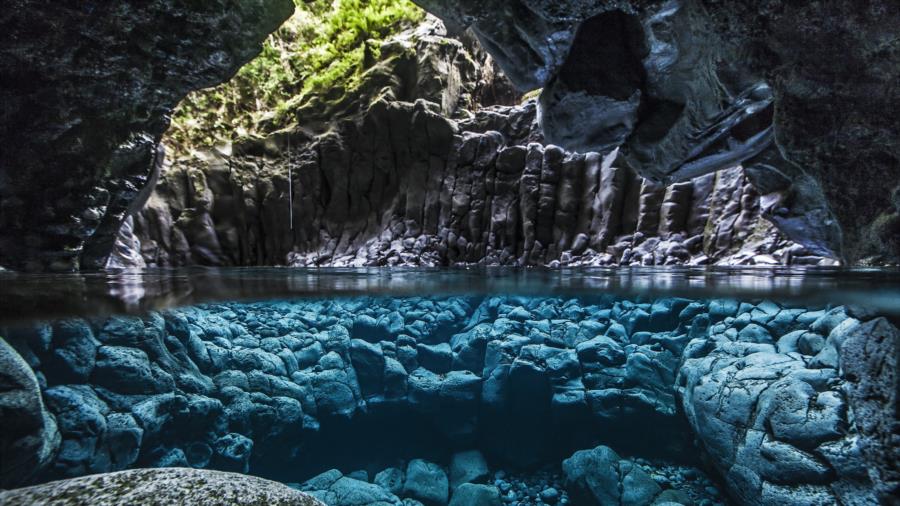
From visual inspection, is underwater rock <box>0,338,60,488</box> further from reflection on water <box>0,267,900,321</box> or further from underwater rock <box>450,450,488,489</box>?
underwater rock <box>450,450,488,489</box>

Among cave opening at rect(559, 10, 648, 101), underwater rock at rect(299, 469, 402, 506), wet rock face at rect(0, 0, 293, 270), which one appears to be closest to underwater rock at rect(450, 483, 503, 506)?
underwater rock at rect(299, 469, 402, 506)

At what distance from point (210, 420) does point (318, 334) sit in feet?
9.14

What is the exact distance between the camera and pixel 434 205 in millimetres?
16188

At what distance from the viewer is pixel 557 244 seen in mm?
14109

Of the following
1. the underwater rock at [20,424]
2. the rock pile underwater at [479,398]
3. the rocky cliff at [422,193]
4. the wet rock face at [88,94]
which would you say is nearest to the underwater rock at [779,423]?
the rock pile underwater at [479,398]

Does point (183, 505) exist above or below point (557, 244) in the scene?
below

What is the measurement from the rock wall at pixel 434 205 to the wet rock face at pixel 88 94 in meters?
7.39

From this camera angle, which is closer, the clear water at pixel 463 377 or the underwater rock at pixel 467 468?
the clear water at pixel 463 377

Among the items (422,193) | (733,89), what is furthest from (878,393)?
(422,193)

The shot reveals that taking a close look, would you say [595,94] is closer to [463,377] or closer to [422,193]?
[463,377]

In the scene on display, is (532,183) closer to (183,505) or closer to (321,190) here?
(321,190)

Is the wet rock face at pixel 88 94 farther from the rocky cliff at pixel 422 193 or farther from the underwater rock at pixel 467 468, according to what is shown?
the underwater rock at pixel 467 468

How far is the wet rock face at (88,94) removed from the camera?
5.02 m

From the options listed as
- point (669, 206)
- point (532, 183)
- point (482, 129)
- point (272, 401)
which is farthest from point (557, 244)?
point (272, 401)
